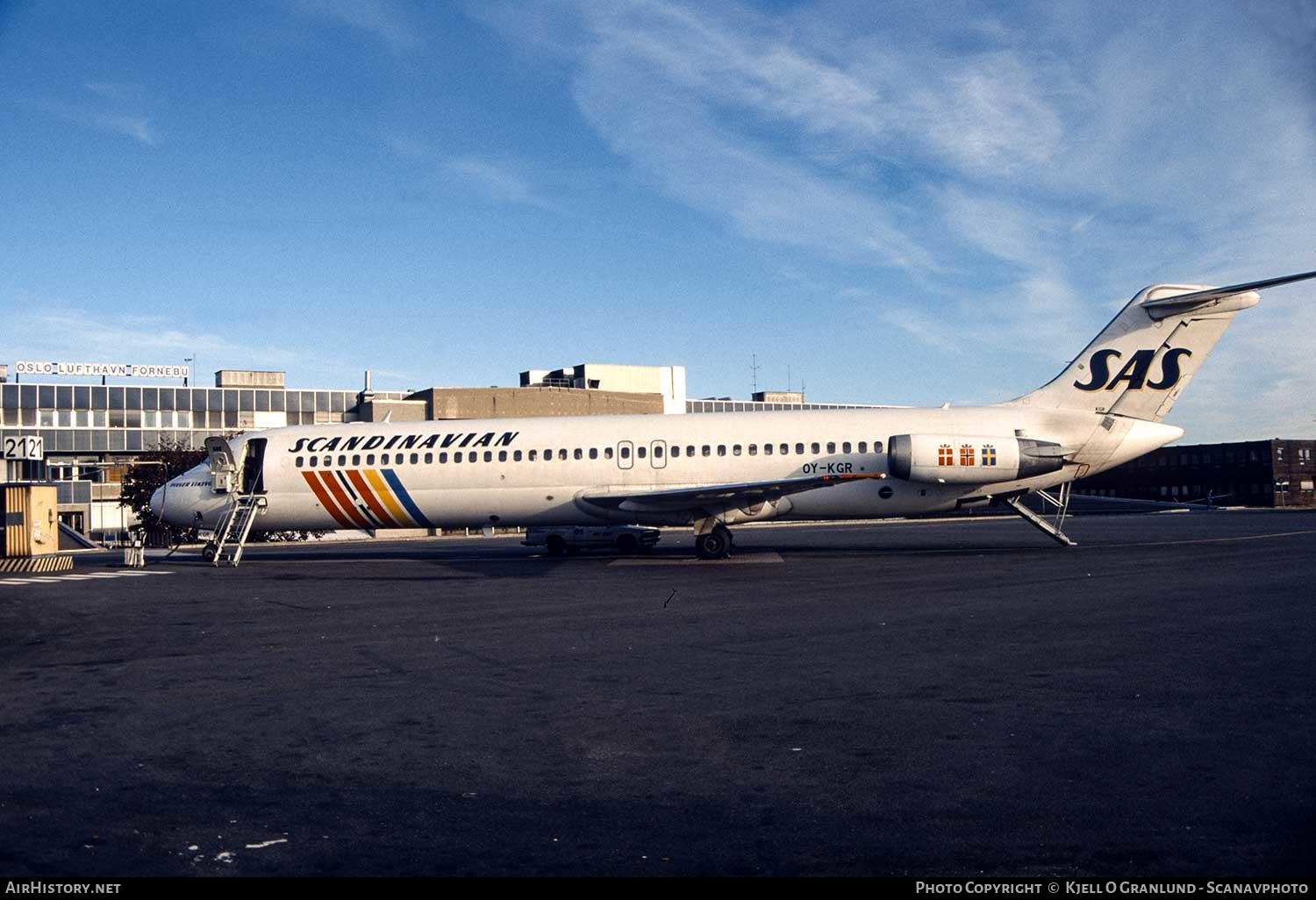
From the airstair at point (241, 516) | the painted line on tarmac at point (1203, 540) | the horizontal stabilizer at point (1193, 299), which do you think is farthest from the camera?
the airstair at point (241, 516)

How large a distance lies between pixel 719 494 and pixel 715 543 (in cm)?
158

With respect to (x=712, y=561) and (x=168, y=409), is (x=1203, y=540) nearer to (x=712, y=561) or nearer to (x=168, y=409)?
(x=712, y=561)

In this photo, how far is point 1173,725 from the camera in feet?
24.2

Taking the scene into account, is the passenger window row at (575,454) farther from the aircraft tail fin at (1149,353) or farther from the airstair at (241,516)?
the aircraft tail fin at (1149,353)

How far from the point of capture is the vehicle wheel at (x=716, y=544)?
2516 cm

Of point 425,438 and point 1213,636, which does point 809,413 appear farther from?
point 1213,636

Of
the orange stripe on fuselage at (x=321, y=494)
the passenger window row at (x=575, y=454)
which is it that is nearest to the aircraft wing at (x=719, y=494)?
the passenger window row at (x=575, y=454)

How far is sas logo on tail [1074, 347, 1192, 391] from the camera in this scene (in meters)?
25.1

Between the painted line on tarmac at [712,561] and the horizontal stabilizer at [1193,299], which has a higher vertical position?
the horizontal stabilizer at [1193,299]

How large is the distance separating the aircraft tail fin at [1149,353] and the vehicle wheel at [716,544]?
942 centimetres

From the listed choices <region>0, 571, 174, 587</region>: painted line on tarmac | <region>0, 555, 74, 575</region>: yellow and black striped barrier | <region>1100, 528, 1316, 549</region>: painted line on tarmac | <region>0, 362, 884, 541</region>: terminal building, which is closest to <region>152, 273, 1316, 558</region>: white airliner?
<region>1100, 528, 1316, 549</region>: painted line on tarmac

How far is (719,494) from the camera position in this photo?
79.6 ft

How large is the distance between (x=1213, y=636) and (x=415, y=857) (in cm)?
988

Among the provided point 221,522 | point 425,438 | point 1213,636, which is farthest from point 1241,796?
point 221,522
